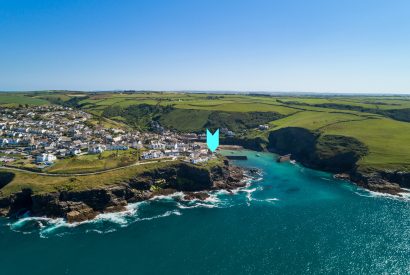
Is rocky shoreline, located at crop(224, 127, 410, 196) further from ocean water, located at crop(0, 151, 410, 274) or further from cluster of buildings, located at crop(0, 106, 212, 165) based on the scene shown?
cluster of buildings, located at crop(0, 106, 212, 165)

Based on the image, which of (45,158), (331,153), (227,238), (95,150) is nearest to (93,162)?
(95,150)

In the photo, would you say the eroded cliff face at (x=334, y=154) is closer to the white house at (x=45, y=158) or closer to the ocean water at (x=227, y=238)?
the ocean water at (x=227, y=238)

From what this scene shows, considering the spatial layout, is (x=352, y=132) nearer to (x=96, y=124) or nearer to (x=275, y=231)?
(x=275, y=231)

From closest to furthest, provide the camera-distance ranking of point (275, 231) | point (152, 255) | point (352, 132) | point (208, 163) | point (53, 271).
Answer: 1. point (53, 271)
2. point (152, 255)
3. point (275, 231)
4. point (208, 163)
5. point (352, 132)

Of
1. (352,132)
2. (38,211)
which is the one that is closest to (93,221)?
(38,211)

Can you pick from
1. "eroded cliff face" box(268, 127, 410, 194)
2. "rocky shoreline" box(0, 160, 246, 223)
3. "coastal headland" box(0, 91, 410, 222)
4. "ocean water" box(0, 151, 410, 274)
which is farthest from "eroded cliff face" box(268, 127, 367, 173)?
"rocky shoreline" box(0, 160, 246, 223)

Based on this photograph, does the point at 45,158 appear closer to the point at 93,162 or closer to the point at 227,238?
the point at 93,162
